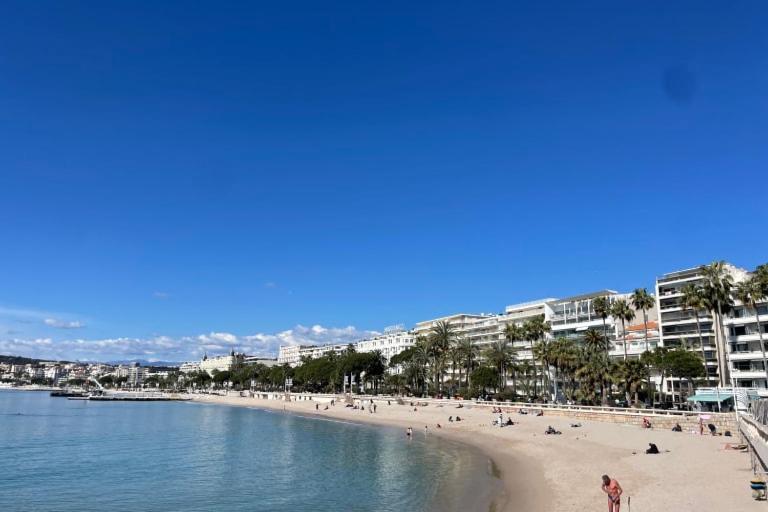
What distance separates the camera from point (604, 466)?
112ft

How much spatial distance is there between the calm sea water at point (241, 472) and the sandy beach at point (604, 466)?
2518 mm

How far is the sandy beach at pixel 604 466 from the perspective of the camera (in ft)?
77.7

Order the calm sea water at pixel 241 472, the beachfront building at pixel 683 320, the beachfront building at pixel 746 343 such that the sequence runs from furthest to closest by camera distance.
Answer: the beachfront building at pixel 683 320 < the beachfront building at pixel 746 343 < the calm sea water at pixel 241 472

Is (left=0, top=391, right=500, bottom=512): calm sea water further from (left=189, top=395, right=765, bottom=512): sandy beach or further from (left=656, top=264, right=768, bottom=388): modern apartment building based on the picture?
(left=656, top=264, right=768, bottom=388): modern apartment building

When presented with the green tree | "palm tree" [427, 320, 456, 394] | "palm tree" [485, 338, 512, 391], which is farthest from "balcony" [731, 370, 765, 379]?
"palm tree" [427, 320, 456, 394]

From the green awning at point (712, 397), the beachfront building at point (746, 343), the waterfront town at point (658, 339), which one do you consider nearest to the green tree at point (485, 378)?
the waterfront town at point (658, 339)

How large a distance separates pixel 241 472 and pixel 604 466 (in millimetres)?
24669

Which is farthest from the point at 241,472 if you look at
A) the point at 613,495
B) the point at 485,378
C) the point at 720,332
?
the point at 485,378

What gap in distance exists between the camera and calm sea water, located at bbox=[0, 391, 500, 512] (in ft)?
98.5

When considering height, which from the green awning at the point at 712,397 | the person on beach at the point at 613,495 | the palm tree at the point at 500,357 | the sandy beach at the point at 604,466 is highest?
the palm tree at the point at 500,357

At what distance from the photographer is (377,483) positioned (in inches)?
1391

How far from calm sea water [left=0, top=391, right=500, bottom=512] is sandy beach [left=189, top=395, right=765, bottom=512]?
2.52 m

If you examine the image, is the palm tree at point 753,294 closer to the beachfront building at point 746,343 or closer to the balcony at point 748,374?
the beachfront building at point 746,343

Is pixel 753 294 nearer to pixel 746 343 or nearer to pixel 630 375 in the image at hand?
pixel 746 343
